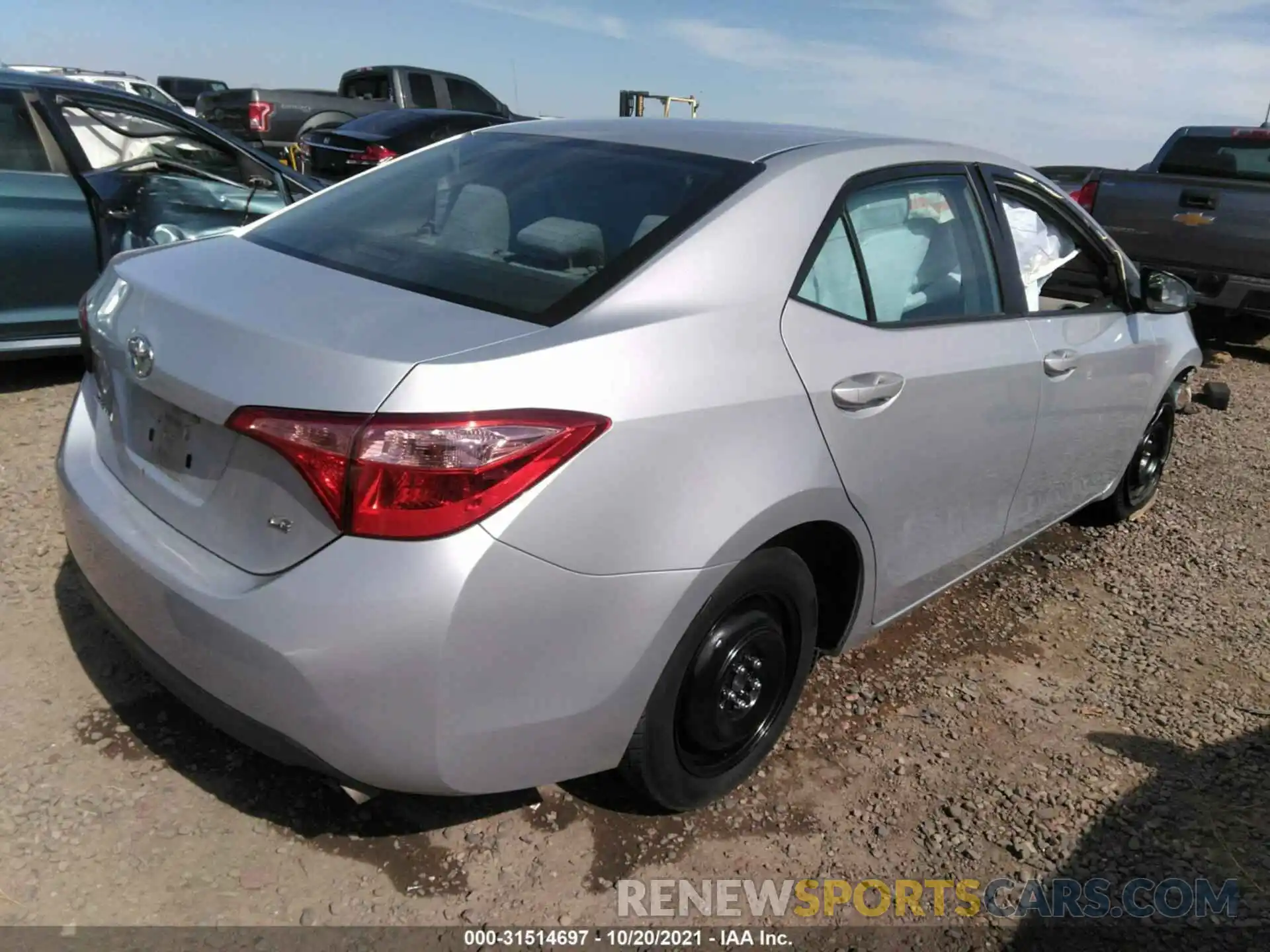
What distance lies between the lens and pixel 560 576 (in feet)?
6.00

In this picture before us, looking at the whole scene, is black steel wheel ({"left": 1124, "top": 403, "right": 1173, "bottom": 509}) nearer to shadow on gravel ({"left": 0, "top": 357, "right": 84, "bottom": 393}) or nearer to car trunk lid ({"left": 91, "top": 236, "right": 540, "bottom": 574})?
car trunk lid ({"left": 91, "top": 236, "right": 540, "bottom": 574})

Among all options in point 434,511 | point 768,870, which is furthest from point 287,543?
point 768,870

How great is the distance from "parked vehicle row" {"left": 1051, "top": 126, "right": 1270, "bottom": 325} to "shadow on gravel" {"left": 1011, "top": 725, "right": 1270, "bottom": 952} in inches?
193

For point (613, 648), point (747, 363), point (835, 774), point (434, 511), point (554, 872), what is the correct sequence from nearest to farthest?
1. point (434, 511)
2. point (613, 648)
3. point (747, 363)
4. point (554, 872)
5. point (835, 774)

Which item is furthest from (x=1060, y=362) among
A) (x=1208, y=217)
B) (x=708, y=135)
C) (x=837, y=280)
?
(x=1208, y=217)

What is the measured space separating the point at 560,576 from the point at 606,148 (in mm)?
1376

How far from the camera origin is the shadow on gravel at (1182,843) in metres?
2.28

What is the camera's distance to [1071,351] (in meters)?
3.24

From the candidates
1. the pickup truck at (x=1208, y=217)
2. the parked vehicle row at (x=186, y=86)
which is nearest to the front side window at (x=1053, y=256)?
the pickup truck at (x=1208, y=217)

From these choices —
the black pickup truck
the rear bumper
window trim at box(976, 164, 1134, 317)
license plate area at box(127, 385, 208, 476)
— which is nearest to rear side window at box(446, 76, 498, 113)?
the black pickup truck

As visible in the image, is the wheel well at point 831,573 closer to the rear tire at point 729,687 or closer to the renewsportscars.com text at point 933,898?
the rear tire at point 729,687

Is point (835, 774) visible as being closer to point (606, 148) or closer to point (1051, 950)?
point (1051, 950)

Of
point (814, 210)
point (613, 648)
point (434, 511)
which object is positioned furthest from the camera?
point (814, 210)

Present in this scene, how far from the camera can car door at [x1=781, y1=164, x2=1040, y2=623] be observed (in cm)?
236
